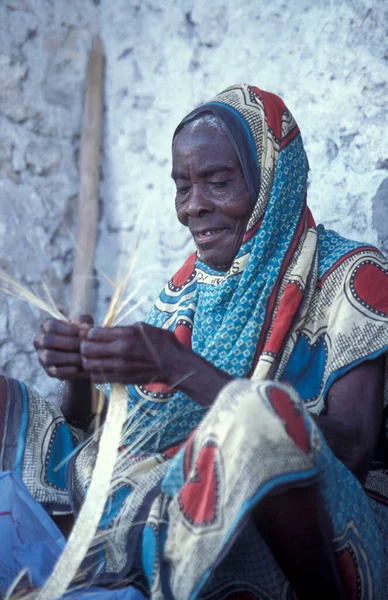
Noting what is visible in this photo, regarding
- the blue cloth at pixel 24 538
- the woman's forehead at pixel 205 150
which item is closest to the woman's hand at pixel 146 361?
the blue cloth at pixel 24 538

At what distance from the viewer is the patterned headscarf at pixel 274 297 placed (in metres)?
1.86

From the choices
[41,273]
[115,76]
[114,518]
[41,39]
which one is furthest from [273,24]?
[114,518]

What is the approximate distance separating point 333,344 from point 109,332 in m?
0.59

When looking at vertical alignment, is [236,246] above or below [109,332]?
above

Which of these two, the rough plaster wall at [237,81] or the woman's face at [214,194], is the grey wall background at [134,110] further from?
the woman's face at [214,194]

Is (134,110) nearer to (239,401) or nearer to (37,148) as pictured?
(37,148)

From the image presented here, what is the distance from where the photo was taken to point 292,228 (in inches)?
81.0

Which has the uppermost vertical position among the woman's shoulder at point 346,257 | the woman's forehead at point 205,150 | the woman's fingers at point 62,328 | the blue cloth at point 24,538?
the woman's forehead at point 205,150

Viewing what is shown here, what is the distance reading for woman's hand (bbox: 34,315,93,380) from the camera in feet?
5.15

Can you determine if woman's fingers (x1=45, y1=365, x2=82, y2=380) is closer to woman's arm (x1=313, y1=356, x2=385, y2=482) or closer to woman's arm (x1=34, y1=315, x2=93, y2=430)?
woman's arm (x1=34, y1=315, x2=93, y2=430)

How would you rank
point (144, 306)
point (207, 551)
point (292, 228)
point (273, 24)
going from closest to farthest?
point (207, 551)
point (292, 228)
point (273, 24)
point (144, 306)

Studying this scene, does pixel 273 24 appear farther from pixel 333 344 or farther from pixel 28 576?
pixel 28 576

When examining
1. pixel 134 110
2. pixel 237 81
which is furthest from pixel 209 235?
pixel 134 110

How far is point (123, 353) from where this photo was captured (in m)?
1.51
